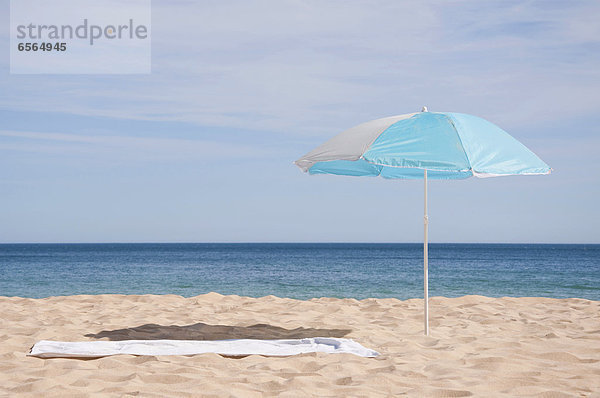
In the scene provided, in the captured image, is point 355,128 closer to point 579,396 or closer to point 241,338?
point 241,338

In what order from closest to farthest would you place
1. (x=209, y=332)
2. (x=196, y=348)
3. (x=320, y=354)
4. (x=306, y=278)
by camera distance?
(x=320, y=354), (x=196, y=348), (x=209, y=332), (x=306, y=278)

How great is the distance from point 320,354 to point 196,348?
47.2 inches

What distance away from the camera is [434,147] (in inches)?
209

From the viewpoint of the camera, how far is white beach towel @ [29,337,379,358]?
531 centimetres

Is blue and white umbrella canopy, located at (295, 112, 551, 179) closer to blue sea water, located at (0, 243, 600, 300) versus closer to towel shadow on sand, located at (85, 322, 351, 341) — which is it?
towel shadow on sand, located at (85, 322, 351, 341)

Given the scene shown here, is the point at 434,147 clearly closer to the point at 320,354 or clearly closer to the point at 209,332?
the point at 320,354

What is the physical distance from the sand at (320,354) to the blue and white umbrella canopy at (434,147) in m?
1.70

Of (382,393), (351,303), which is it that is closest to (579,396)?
(382,393)

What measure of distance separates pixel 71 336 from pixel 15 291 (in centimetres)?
1439

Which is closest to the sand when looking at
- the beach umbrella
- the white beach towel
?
the white beach towel

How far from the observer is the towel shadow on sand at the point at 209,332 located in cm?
650

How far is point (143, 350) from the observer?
17.8ft

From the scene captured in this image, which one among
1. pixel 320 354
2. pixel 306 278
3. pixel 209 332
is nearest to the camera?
pixel 320 354

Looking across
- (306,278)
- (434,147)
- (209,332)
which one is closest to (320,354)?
(209,332)
